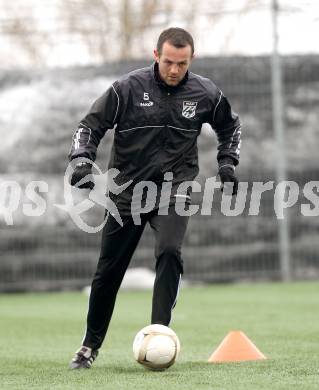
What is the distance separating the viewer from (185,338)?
9.05 metres

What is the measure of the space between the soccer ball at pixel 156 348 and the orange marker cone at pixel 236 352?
66 centimetres

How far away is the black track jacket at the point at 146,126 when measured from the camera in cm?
660

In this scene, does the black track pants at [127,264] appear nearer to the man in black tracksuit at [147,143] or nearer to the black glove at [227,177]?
the man in black tracksuit at [147,143]

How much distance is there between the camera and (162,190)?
6605 millimetres

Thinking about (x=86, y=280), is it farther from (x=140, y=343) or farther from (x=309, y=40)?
(x=140, y=343)

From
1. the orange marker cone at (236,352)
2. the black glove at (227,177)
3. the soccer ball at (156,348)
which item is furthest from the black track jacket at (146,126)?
the orange marker cone at (236,352)

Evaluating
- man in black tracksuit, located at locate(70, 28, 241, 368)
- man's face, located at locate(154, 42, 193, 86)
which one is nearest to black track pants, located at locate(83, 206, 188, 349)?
man in black tracksuit, located at locate(70, 28, 241, 368)

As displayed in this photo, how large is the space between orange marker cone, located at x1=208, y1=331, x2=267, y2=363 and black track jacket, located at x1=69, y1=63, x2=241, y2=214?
1091 mm

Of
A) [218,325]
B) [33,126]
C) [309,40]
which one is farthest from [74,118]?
[218,325]

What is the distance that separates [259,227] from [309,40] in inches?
107

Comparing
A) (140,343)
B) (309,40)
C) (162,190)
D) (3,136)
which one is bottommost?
(140,343)

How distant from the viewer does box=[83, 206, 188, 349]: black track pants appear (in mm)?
6414

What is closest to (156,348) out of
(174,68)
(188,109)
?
(188,109)

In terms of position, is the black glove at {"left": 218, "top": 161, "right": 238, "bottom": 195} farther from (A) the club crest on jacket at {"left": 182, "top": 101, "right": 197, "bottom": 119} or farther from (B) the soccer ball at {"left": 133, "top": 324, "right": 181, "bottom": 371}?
(B) the soccer ball at {"left": 133, "top": 324, "right": 181, "bottom": 371}
